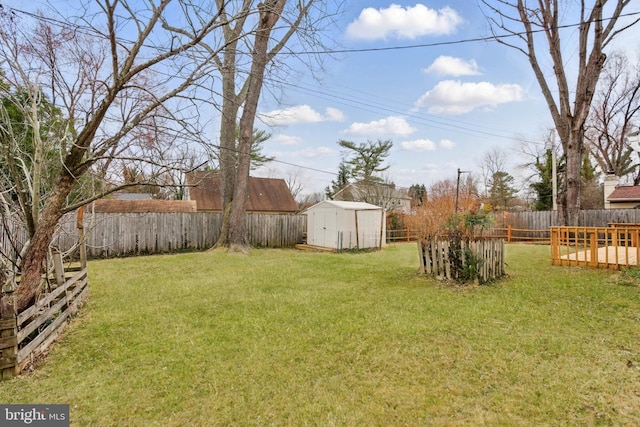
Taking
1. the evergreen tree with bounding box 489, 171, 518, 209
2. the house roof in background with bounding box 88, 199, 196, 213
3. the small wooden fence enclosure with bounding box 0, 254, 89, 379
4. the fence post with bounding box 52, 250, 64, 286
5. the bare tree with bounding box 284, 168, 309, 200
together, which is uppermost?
the bare tree with bounding box 284, 168, 309, 200

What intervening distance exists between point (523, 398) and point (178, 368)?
298 centimetres

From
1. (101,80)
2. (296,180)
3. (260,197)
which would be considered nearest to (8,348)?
(101,80)

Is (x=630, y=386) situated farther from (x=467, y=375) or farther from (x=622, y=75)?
Answer: (x=622, y=75)

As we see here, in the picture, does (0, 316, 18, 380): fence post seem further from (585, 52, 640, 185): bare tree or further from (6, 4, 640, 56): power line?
(585, 52, 640, 185): bare tree

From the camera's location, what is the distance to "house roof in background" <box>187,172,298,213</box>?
20.5 metres

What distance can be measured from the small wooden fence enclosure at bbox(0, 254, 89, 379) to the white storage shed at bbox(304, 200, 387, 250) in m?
9.34

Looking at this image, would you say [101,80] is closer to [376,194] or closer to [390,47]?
[390,47]

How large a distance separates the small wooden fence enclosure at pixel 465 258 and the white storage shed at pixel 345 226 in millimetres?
6153

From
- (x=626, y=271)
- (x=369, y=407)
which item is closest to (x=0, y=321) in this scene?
(x=369, y=407)

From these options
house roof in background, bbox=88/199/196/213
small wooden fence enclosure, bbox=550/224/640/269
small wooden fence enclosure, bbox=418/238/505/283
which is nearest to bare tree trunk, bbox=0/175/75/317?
small wooden fence enclosure, bbox=418/238/505/283

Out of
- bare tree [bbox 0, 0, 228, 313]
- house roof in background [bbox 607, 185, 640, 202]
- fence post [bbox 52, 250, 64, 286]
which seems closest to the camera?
bare tree [bbox 0, 0, 228, 313]

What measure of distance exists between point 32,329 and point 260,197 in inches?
732

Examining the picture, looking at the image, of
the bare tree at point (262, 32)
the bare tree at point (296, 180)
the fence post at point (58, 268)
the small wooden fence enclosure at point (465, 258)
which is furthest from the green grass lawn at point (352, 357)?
the bare tree at point (296, 180)

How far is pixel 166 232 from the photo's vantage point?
12.0 m
